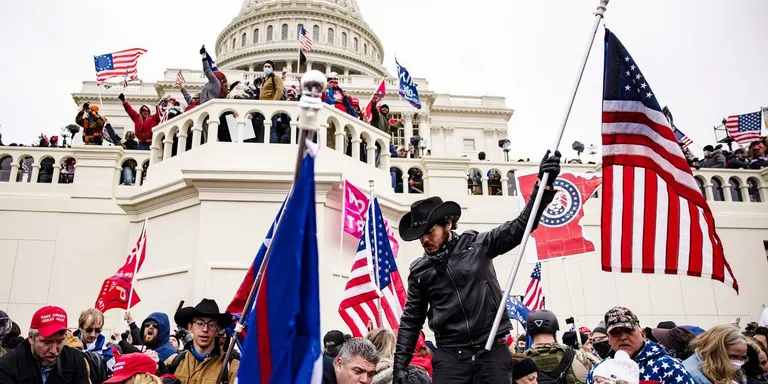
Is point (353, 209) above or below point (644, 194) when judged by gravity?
above

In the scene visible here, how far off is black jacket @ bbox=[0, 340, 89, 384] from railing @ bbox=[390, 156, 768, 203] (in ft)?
32.7

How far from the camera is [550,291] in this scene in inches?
544

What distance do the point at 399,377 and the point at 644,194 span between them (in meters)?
2.48

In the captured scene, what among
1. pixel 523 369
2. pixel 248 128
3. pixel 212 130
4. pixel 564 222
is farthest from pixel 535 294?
pixel 523 369

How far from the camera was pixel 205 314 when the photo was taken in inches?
184

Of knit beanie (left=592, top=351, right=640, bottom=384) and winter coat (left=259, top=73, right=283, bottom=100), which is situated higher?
winter coat (left=259, top=73, right=283, bottom=100)

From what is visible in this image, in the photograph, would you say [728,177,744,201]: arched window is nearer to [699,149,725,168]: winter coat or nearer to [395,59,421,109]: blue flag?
[699,149,725,168]: winter coat

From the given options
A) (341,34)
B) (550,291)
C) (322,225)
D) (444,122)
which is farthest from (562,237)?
(341,34)

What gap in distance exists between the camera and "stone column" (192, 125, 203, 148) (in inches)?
472

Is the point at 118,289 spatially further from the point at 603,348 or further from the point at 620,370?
the point at 620,370

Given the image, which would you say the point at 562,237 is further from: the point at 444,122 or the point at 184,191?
the point at 444,122

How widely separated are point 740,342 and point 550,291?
9.77m

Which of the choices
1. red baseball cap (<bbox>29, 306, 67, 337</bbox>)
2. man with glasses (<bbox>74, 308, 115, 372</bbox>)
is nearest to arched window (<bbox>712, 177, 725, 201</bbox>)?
man with glasses (<bbox>74, 308, 115, 372</bbox>)

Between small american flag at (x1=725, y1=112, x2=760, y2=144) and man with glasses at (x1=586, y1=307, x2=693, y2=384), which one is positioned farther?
small american flag at (x1=725, y1=112, x2=760, y2=144)
